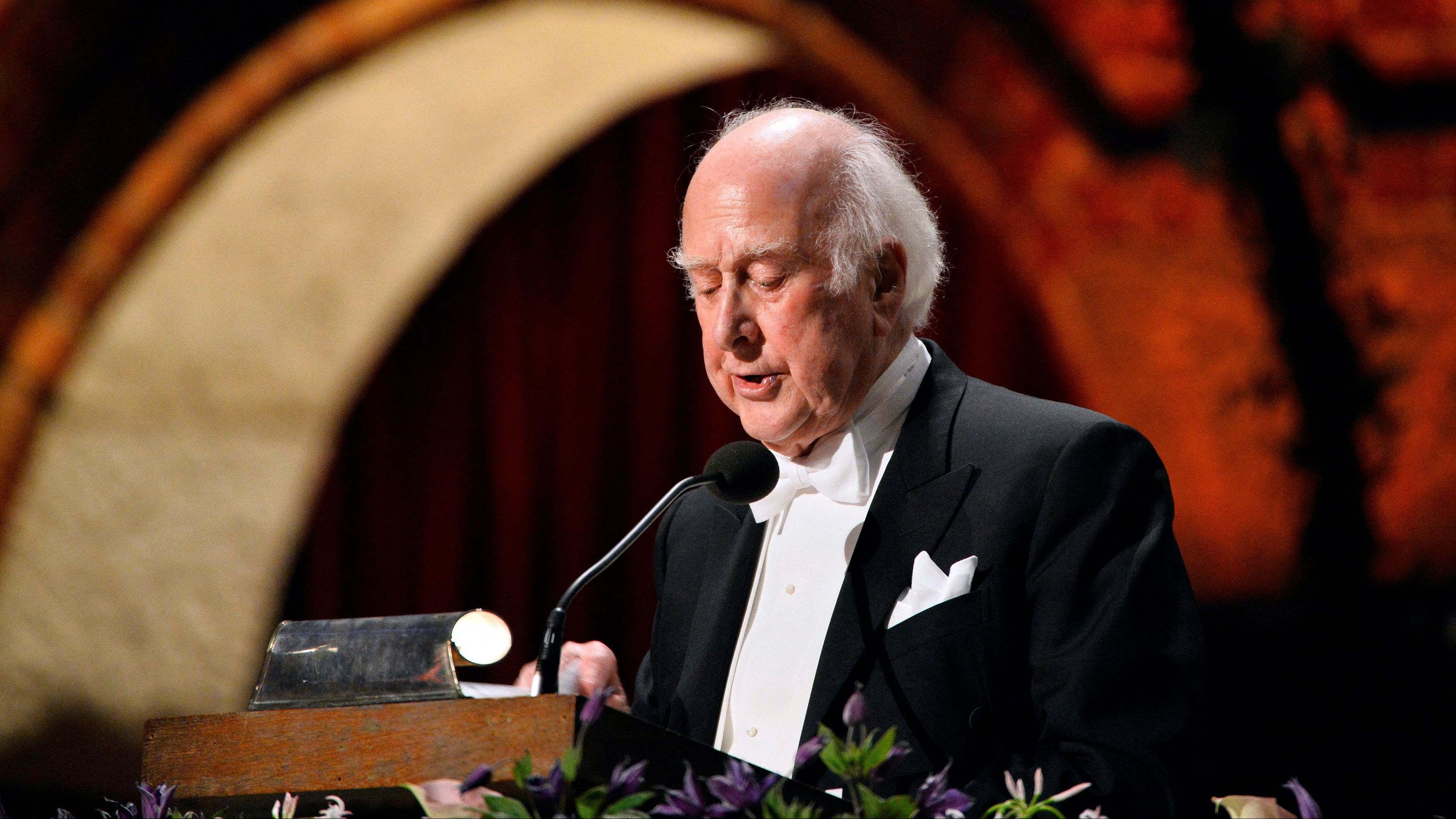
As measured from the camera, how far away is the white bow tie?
199 cm

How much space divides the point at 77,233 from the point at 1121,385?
320 centimetres

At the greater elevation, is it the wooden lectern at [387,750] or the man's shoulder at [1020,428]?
the man's shoulder at [1020,428]

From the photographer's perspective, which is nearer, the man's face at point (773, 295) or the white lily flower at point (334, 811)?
the white lily flower at point (334, 811)

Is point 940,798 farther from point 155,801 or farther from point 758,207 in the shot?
point 758,207

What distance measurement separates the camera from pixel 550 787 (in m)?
1.03

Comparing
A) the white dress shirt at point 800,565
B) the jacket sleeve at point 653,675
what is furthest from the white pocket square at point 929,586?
the jacket sleeve at point 653,675

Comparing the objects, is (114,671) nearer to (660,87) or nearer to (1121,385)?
(660,87)

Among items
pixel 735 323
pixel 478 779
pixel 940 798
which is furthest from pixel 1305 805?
pixel 735 323

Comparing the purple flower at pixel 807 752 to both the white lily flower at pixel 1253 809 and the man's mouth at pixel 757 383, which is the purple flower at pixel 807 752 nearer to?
the white lily flower at pixel 1253 809

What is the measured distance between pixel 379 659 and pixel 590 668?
437mm

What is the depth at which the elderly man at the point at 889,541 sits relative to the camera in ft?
5.24

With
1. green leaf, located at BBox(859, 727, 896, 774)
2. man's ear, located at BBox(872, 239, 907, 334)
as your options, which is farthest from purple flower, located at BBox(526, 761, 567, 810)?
man's ear, located at BBox(872, 239, 907, 334)

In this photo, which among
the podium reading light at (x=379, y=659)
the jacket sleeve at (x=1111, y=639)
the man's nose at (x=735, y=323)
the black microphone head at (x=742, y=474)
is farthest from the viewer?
the man's nose at (x=735, y=323)

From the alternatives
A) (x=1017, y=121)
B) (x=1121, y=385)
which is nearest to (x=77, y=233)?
(x=1017, y=121)
